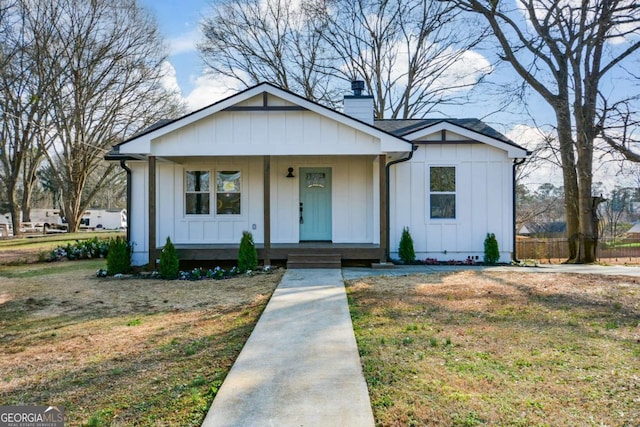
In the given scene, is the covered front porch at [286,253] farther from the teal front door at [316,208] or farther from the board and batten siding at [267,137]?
the board and batten siding at [267,137]

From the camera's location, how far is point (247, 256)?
9.53m

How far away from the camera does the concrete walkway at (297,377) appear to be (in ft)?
9.41

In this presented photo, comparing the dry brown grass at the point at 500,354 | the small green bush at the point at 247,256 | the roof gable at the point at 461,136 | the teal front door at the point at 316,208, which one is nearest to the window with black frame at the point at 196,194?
the small green bush at the point at 247,256

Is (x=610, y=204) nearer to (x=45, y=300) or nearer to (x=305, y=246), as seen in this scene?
(x=305, y=246)

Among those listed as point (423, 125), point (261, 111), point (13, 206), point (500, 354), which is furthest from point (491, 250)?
point (13, 206)

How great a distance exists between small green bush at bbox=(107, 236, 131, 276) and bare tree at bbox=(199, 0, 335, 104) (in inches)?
685

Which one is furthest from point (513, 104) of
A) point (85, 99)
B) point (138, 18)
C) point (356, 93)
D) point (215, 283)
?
point (85, 99)

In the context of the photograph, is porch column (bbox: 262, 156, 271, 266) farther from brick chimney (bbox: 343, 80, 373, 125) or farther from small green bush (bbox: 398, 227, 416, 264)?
brick chimney (bbox: 343, 80, 373, 125)

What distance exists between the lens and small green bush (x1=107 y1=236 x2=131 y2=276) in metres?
9.64

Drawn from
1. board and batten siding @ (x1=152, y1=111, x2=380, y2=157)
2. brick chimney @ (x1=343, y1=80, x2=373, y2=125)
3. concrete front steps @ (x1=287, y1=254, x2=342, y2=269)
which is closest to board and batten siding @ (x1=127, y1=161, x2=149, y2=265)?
board and batten siding @ (x1=152, y1=111, x2=380, y2=157)

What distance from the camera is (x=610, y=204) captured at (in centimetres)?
3441

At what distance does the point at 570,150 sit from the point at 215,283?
12.5 metres

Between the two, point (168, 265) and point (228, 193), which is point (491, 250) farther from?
point (168, 265)

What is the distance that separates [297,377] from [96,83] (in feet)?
83.7
